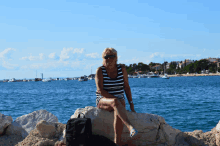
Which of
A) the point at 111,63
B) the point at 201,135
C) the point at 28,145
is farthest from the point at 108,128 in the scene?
the point at 201,135

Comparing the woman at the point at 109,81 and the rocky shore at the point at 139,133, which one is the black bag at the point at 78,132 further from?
the rocky shore at the point at 139,133

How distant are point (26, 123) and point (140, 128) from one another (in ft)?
12.7

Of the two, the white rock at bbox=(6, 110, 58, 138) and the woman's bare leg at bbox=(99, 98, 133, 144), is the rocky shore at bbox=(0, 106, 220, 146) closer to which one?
the woman's bare leg at bbox=(99, 98, 133, 144)

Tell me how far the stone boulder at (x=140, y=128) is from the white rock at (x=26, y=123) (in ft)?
7.96

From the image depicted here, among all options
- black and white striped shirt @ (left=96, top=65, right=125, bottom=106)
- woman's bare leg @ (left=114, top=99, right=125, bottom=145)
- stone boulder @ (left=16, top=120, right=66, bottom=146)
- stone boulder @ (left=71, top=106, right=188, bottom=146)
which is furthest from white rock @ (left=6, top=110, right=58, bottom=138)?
woman's bare leg @ (left=114, top=99, right=125, bottom=145)

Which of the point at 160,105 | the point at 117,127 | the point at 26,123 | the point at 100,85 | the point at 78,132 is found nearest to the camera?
the point at 78,132

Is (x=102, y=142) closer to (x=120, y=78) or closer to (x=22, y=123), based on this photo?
(x=120, y=78)

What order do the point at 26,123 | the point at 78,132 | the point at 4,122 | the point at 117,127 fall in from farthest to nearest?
the point at 26,123, the point at 4,122, the point at 117,127, the point at 78,132

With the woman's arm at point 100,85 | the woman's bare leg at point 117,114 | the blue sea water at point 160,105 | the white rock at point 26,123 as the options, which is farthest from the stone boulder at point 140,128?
the blue sea water at point 160,105

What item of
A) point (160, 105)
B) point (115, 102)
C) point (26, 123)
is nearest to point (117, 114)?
point (115, 102)

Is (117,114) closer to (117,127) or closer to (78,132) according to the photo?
(117,127)

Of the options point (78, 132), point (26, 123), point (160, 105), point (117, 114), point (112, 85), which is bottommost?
point (160, 105)

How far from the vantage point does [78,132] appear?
Answer: 16.2ft

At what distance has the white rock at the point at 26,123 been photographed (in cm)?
771
